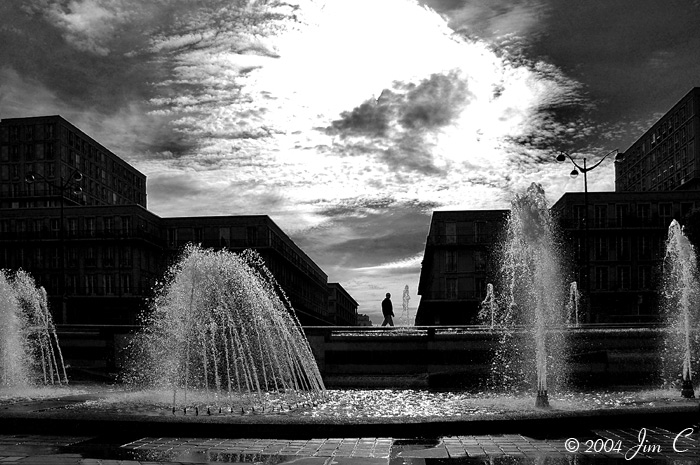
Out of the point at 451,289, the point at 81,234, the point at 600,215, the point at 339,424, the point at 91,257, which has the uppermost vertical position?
the point at 600,215

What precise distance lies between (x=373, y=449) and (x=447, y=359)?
32.9 ft

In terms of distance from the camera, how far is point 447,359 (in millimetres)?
16969

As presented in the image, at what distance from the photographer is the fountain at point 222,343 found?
46.3ft

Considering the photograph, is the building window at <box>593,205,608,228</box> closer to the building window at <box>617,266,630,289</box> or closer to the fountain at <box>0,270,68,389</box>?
the building window at <box>617,266,630,289</box>

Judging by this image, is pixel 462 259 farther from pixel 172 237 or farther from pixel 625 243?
pixel 172 237

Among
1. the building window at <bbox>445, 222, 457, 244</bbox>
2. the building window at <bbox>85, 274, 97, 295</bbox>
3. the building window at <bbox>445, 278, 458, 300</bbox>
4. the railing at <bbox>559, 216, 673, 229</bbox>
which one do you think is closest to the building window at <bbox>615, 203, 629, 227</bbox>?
the railing at <bbox>559, 216, 673, 229</bbox>

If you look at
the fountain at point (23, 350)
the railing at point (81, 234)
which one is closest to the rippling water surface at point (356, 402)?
the fountain at point (23, 350)

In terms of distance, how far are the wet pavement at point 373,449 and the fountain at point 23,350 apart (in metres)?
9.92

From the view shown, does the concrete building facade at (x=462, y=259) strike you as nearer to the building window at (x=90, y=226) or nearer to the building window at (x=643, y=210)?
the building window at (x=643, y=210)

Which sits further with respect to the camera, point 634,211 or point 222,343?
point 634,211

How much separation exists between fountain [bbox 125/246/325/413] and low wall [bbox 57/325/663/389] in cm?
85

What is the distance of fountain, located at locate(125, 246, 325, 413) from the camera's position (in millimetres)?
14117

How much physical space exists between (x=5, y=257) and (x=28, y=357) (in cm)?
6082

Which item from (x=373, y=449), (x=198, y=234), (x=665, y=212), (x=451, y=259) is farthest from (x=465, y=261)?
(x=373, y=449)
